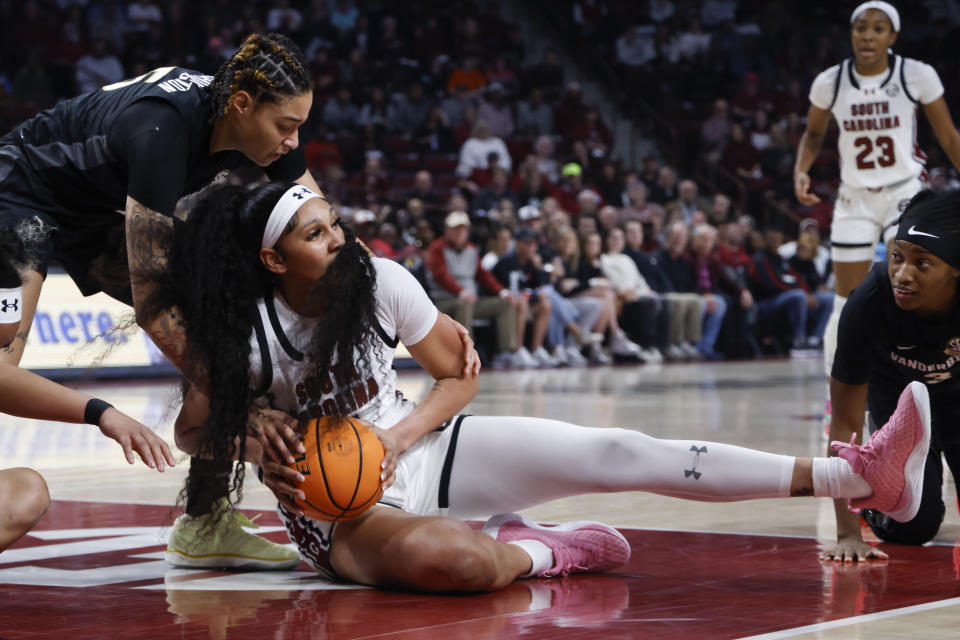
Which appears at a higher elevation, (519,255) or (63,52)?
(63,52)

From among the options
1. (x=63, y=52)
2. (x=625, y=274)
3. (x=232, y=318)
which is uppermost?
(x=63, y=52)

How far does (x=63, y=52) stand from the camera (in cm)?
1578

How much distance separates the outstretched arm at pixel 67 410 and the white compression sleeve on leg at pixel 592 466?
3.00 feet

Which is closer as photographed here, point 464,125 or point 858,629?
point 858,629

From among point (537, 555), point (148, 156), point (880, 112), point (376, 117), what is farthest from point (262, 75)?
point (376, 117)

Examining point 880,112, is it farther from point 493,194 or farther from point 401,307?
point 493,194

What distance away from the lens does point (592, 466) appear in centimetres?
346

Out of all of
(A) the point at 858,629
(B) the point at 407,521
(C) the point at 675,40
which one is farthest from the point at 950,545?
(C) the point at 675,40

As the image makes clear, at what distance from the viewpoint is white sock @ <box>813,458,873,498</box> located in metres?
3.44

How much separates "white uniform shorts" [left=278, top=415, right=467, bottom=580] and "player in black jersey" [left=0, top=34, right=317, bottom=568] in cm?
26

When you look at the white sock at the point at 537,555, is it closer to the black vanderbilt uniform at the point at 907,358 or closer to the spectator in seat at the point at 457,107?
the black vanderbilt uniform at the point at 907,358

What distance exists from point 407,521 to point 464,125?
15028mm

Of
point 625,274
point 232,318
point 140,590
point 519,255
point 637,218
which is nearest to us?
point 232,318

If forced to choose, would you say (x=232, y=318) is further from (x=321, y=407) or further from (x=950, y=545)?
(x=950, y=545)
